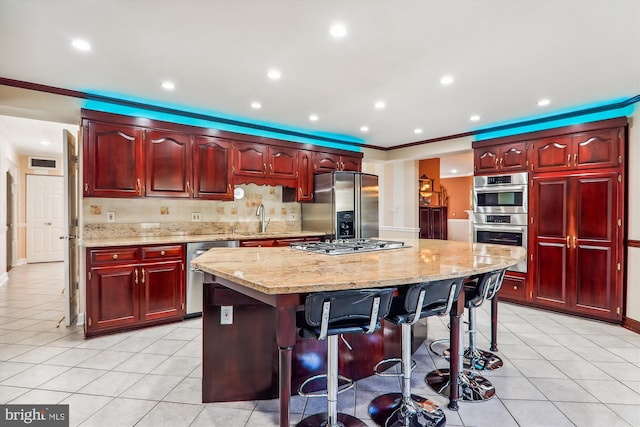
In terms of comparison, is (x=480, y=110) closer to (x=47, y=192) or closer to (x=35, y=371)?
(x=35, y=371)

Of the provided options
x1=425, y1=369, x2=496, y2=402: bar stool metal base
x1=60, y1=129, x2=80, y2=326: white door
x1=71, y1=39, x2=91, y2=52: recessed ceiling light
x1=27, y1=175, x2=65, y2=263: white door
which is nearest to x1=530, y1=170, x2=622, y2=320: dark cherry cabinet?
x1=425, y1=369, x2=496, y2=402: bar stool metal base

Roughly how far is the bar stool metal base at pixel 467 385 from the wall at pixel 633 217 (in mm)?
2369

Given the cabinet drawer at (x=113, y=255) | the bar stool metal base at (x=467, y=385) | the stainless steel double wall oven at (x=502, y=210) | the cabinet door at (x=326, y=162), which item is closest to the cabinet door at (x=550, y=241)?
the stainless steel double wall oven at (x=502, y=210)

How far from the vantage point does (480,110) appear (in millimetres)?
3951

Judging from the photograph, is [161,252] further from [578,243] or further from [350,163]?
[578,243]

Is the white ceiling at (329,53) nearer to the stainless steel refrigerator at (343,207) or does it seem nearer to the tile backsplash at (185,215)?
the tile backsplash at (185,215)

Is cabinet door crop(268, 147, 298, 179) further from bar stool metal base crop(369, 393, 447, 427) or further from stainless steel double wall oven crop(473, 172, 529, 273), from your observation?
bar stool metal base crop(369, 393, 447, 427)

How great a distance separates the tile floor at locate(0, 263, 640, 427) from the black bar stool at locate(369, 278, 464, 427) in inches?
5.1

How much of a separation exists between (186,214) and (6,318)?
2220 mm

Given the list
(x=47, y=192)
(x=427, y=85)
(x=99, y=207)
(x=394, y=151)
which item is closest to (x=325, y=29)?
(x=427, y=85)

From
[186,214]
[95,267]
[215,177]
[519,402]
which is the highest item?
[215,177]

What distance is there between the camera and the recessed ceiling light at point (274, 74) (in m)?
2.91

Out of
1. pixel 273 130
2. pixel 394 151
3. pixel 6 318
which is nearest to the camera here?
pixel 6 318

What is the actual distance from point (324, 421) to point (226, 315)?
86 centimetres
